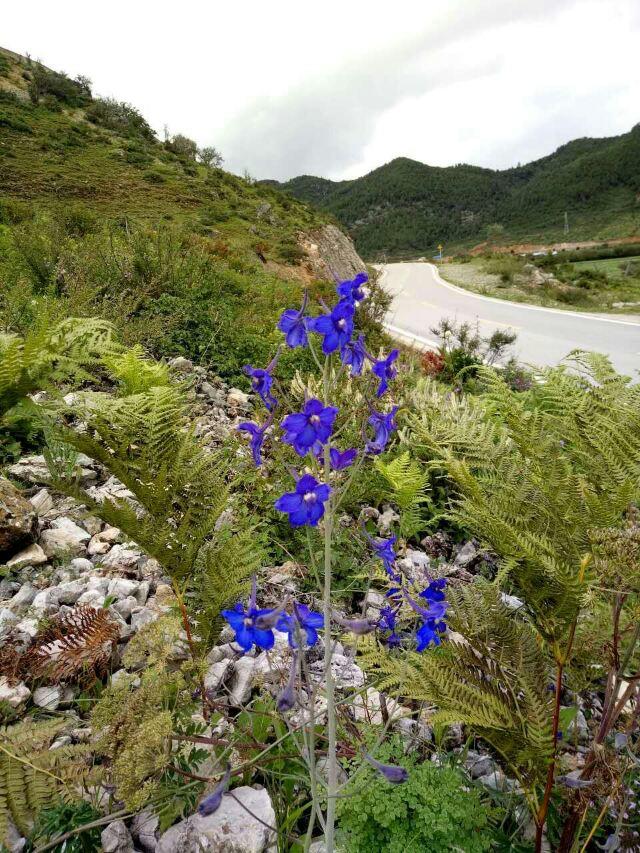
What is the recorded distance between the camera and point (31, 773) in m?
1.16

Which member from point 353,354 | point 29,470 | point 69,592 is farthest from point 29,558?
point 353,354

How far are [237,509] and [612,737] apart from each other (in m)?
1.86

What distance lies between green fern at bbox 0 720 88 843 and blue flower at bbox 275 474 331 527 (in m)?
0.90

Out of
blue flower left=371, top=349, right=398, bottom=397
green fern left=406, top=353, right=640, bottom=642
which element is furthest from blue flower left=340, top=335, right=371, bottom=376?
green fern left=406, top=353, right=640, bottom=642

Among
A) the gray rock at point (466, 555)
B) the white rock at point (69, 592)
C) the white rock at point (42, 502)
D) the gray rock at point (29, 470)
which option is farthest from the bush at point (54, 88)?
the gray rock at point (466, 555)

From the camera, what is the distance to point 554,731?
42.9 inches

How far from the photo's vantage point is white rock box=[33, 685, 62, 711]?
5.07ft

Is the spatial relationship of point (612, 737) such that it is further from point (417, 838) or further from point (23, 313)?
point (23, 313)

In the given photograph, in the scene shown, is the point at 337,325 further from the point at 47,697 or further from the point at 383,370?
the point at 47,697

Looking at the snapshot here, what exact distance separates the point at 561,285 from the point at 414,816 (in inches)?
993

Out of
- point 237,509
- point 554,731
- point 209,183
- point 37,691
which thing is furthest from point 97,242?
point 209,183

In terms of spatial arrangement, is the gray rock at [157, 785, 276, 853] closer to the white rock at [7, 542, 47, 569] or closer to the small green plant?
the small green plant

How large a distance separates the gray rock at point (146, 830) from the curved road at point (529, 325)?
6821mm

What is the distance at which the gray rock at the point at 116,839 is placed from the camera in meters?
1.20
